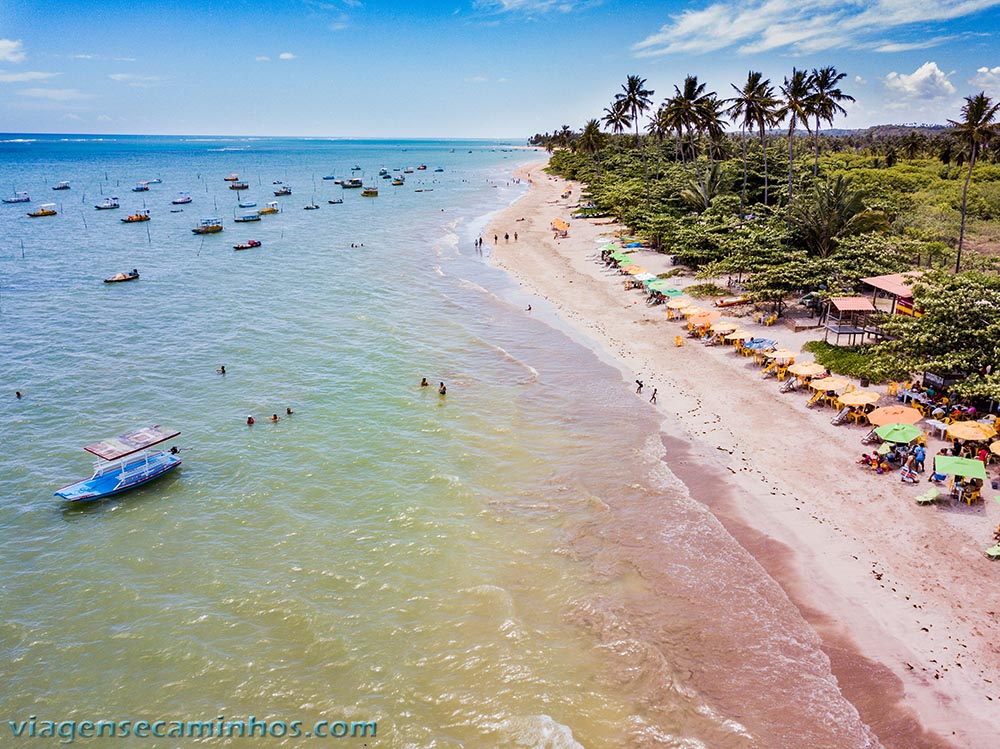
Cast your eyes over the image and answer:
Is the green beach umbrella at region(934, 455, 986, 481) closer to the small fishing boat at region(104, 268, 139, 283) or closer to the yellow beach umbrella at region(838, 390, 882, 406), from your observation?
the yellow beach umbrella at region(838, 390, 882, 406)

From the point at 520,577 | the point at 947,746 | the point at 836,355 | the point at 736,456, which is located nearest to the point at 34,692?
the point at 520,577

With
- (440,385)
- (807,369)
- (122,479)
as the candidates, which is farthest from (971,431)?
(122,479)

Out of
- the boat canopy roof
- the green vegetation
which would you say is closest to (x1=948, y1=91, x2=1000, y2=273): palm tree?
the green vegetation

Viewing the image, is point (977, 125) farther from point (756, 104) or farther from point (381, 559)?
point (381, 559)

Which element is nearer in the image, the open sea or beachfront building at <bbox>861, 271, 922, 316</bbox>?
the open sea

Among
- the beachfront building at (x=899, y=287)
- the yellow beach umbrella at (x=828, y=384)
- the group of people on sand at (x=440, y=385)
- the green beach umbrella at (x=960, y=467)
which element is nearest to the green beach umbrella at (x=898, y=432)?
the green beach umbrella at (x=960, y=467)

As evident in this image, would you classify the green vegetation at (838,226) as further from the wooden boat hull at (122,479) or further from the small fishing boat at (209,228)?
the small fishing boat at (209,228)

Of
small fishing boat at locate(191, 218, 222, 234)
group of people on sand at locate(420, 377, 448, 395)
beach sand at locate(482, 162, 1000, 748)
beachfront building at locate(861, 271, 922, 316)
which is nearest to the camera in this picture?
beach sand at locate(482, 162, 1000, 748)
